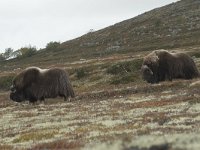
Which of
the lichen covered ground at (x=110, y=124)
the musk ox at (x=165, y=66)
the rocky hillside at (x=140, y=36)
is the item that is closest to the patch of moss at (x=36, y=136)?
the lichen covered ground at (x=110, y=124)

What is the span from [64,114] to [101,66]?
39277 millimetres

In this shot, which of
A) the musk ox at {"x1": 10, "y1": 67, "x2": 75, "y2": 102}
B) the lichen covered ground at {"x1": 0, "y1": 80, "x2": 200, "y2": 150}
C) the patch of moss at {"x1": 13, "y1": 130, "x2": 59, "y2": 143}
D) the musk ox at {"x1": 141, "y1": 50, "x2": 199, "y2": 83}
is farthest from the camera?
the musk ox at {"x1": 141, "y1": 50, "x2": 199, "y2": 83}

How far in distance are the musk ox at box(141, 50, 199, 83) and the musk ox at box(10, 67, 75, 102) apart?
25.0ft

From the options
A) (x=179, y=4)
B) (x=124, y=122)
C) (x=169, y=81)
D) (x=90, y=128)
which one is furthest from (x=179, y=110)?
(x=179, y=4)

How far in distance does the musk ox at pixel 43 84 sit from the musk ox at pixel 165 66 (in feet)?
25.0

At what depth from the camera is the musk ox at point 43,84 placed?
119 ft

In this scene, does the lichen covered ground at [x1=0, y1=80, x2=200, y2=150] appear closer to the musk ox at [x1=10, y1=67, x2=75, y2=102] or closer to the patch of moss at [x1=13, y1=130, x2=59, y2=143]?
the patch of moss at [x1=13, y1=130, x2=59, y2=143]

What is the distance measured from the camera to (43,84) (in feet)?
120

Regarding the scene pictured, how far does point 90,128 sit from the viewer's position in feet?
66.2

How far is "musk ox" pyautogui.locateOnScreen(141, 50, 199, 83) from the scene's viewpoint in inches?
1603

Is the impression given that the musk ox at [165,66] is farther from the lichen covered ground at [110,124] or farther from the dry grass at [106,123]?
the lichen covered ground at [110,124]

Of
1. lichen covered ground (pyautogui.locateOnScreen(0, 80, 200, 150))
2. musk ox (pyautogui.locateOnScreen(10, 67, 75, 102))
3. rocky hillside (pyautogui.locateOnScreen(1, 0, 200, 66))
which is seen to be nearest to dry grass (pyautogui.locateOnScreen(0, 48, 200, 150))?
lichen covered ground (pyautogui.locateOnScreen(0, 80, 200, 150))

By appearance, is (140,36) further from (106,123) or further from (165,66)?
(106,123)

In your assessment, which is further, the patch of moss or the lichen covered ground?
the patch of moss
